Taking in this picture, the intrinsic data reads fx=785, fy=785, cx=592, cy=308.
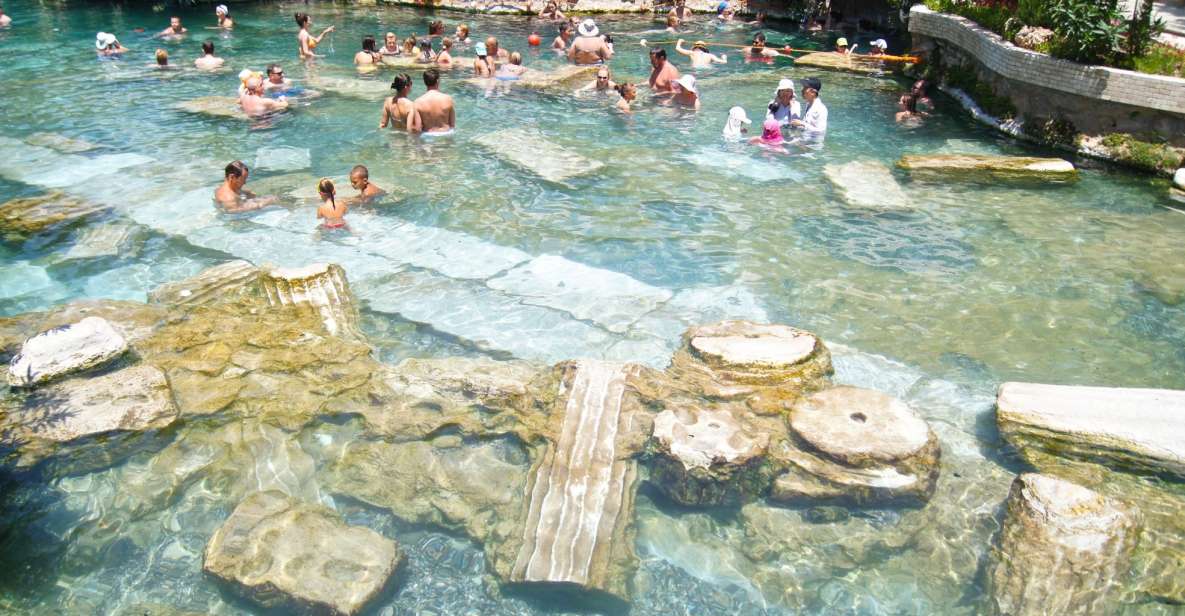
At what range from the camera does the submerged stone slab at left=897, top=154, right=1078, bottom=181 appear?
1022 centimetres

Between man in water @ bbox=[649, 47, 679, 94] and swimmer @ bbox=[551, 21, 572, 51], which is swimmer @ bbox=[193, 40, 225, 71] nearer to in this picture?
swimmer @ bbox=[551, 21, 572, 51]

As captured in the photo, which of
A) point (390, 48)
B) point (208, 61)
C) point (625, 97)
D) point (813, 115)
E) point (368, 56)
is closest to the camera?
point (813, 115)

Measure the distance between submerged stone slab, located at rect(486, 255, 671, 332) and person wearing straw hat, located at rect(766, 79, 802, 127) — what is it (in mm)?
5286

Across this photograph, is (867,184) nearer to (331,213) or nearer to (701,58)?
(331,213)

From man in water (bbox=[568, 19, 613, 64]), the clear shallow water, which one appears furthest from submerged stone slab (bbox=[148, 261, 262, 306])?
man in water (bbox=[568, 19, 613, 64])

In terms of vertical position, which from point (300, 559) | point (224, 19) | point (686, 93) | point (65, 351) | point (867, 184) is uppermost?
point (224, 19)

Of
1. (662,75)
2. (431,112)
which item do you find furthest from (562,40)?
(431,112)

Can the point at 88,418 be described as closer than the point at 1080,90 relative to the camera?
Yes

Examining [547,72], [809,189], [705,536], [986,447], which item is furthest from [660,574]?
[547,72]

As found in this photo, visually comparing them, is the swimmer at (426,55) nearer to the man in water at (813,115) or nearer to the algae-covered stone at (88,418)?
the man in water at (813,115)

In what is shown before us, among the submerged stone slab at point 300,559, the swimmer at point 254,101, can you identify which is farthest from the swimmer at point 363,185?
the submerged stone slab at point 300,559

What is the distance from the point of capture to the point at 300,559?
441 centimetres

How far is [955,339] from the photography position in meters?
6.88

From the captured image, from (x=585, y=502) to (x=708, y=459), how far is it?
796 mm
